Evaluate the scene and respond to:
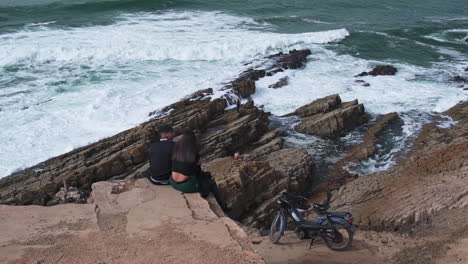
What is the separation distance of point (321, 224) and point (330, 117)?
883 cm

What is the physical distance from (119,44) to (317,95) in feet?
43.6

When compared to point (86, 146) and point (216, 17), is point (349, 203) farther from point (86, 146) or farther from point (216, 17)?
point (216, 17)

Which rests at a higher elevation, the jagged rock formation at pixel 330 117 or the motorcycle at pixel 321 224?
the motorcycle at pixel 321 224

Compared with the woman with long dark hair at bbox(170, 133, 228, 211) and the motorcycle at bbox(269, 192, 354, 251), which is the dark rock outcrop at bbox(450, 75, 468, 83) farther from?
the woman with long dark hair at bbox(170, 133, 228, 211)

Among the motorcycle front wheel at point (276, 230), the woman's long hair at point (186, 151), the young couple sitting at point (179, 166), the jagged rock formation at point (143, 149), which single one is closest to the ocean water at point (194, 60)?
the jagged rock formation at point (143, 149)

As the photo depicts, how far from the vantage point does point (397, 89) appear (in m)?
21.5

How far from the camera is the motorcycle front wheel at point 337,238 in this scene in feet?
27.7

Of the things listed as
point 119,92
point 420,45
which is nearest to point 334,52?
point 420,45

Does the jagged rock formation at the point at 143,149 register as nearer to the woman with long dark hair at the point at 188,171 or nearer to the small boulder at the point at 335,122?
the small boulder at the point at 335,122

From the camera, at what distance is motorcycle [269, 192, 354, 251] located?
8.40 m

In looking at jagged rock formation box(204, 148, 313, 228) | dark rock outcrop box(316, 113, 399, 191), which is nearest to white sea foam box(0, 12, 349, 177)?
jagged rock formation box(204, 148, 313, 228)

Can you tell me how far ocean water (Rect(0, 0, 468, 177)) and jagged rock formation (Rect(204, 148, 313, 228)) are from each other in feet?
7.62

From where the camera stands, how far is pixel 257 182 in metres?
12.0

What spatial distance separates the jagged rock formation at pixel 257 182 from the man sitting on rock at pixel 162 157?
4061 millimetres
